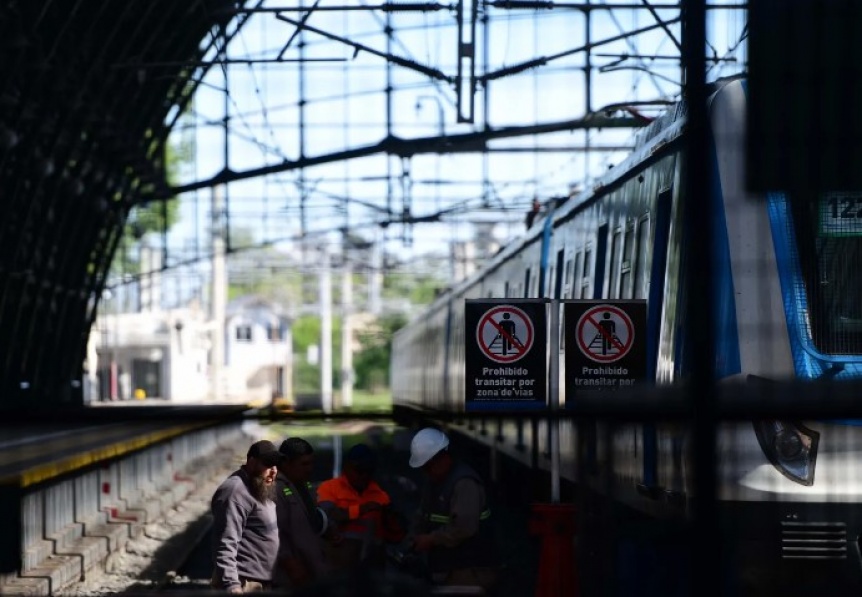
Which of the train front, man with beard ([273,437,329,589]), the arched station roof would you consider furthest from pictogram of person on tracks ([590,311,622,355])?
the arched station roof

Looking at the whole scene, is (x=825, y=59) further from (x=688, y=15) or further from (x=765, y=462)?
(x=688, y=15)

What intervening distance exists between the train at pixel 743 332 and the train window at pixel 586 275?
2.1 inches

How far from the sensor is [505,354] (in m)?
10.2

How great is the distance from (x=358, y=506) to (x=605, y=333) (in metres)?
2.48

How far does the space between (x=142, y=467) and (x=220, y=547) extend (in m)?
16.1

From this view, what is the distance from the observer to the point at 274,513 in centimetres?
789

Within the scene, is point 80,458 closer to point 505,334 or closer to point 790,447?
point 505,334

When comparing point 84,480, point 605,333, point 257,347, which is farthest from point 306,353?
point 605,333

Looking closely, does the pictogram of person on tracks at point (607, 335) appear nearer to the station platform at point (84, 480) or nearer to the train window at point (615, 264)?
the train window at point (615, 264)

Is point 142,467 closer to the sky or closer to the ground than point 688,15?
closer to the ground

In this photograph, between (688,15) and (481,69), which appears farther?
(481,69)

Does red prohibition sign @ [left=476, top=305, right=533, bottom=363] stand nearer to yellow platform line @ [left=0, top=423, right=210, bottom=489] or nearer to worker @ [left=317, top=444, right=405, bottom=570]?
yellow platform line @ [left=0, top=423, right=210, bottom=489]

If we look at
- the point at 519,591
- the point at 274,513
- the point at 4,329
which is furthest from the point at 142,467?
the point at 274,513

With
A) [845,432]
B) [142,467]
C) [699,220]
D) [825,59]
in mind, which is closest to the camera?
[699,220]
